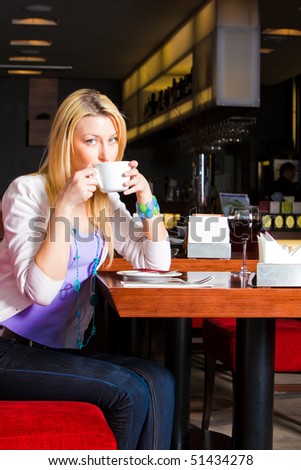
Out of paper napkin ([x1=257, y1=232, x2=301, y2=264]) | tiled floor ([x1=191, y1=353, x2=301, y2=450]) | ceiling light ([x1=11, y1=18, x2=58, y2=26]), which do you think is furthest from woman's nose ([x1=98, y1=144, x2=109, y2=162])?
ceiling light ([x1=11, y1=18, x2=58, y2=26])

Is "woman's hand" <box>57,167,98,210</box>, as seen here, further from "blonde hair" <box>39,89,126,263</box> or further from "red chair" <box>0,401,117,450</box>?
"red chair" <box>0,401,117,450</box>

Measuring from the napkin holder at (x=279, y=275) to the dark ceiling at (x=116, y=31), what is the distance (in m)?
4.77

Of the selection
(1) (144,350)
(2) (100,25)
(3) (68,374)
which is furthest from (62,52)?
(3) (68,374)

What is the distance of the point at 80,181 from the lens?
1.71 m

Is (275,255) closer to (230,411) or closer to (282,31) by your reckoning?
(230,411)

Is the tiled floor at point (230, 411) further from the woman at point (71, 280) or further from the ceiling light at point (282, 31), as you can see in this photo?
the ceiling light at point (282, 31)

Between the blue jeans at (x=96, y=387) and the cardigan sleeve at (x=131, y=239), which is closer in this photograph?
the blue jeans at (x=96, y=387)

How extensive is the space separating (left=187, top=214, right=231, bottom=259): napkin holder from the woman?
2.43ft

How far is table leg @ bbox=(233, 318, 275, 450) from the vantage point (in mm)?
1811

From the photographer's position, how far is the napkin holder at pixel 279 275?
5.65 ft

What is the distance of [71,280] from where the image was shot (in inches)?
74.1

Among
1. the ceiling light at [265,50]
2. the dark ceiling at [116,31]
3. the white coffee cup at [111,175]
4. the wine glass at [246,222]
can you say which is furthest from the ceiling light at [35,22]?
the white coffee cup at [111,175]

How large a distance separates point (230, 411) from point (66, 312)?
5.84ft

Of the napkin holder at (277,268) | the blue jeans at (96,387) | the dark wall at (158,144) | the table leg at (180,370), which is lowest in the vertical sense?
the table leg at (180,370)
